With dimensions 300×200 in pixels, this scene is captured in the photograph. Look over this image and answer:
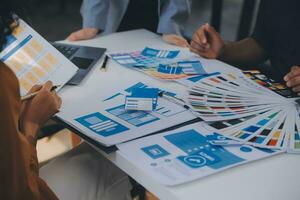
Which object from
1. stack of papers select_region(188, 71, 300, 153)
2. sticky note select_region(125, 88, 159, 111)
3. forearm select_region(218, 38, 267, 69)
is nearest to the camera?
stack of papers select_region(188, 71, 300, 153)

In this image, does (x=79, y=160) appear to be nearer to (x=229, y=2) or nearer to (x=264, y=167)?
(x=264, y=167)

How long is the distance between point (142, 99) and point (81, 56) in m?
0.38

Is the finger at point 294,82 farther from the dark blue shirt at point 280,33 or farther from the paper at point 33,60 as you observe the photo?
the paper at point 33,60

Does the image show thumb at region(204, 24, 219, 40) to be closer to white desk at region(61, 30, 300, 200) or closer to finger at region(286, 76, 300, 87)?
finger at region(286, 76, 300, 87)

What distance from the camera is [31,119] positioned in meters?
0.89

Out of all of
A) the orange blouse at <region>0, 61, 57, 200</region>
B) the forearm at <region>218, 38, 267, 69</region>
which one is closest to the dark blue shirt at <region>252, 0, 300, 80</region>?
the forearm at <region>218, 38, 267, 69</region>

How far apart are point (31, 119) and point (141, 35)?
771 mm

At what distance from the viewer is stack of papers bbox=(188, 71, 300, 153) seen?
0.87m

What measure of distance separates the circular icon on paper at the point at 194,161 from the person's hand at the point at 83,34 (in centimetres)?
84

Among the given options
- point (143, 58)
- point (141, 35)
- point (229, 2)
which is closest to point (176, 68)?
point (143, 58)

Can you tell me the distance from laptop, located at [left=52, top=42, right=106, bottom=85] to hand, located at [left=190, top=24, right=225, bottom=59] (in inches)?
12.8

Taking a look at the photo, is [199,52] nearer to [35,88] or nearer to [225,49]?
[225,49]

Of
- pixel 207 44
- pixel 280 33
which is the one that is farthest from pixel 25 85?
pixel 280 33

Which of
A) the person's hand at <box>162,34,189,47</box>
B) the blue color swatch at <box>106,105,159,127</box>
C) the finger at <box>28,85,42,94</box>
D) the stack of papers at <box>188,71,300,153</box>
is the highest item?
the person's hand at <box>162,34,189,47</box>
